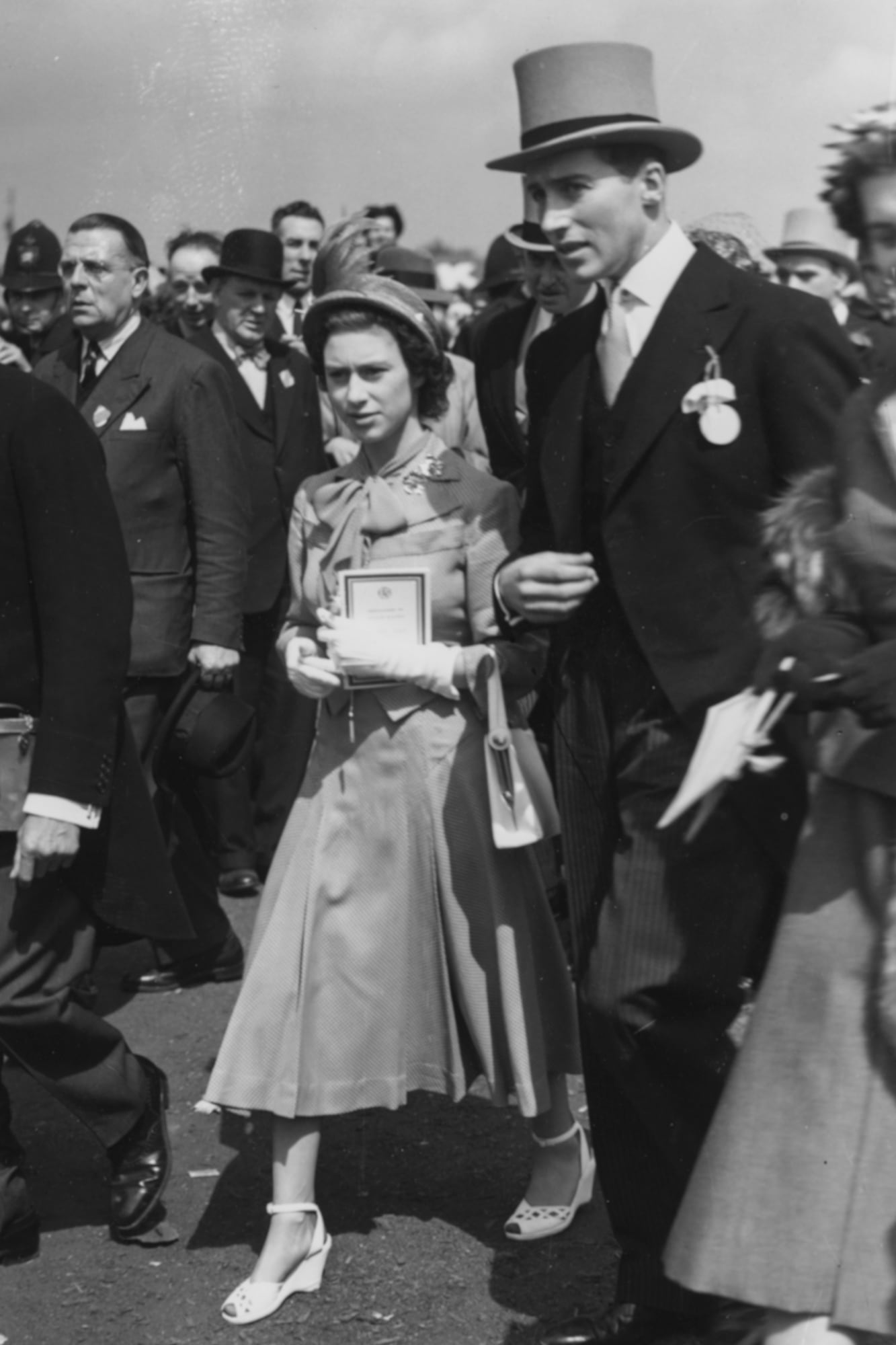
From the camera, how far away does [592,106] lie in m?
3.68

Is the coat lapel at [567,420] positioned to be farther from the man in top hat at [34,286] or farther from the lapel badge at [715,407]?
the man in top hat at [34,286]

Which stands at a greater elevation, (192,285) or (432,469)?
(192,285)

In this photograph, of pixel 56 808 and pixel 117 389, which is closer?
pixel 56 808

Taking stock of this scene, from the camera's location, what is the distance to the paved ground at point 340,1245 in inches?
154

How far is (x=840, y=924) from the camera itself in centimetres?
273

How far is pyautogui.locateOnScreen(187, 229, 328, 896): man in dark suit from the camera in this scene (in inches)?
296

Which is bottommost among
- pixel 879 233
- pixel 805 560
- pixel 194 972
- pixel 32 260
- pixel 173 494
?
pixel 194 972

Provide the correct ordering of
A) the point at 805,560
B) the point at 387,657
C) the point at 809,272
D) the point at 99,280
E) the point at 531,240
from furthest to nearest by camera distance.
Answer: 1. the point at 809,272
2. the point at 531,240
3. the point at 99,280
4. the point at 387,657
5. the point at 805,560

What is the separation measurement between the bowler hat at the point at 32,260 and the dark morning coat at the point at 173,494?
3.64 metres

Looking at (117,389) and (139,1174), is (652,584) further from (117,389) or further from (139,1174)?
(117,389)

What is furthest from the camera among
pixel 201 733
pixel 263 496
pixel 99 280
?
pixel 263 496

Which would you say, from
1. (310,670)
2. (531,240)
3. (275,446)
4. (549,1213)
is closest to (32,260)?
(275,446)

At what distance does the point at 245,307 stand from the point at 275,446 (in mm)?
547

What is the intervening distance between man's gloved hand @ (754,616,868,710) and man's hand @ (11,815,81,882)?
1.67m
